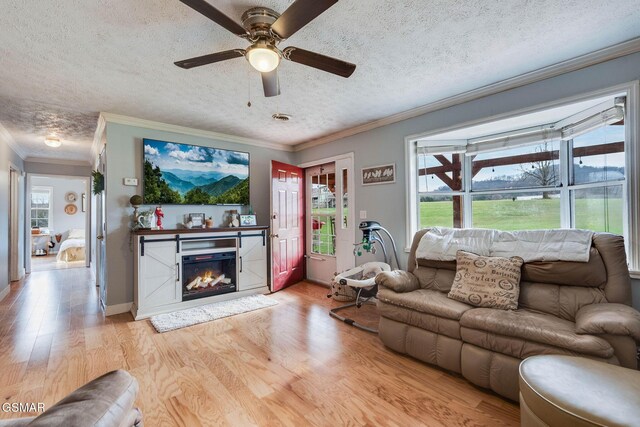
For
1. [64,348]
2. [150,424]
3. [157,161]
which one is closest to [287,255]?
[157,161]

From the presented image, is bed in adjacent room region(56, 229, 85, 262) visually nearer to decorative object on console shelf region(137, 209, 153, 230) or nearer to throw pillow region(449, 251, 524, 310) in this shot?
decorative object on console shelf region(137, 209, 153, 230)

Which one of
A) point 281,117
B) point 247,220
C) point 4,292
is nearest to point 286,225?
point 247,220

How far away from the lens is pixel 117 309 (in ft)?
11.6

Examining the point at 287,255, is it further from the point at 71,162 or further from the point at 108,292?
the point at 71,162

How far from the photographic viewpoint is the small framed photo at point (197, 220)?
409cm

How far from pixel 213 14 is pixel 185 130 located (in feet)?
9.83

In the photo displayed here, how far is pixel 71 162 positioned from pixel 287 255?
5388 millimetres

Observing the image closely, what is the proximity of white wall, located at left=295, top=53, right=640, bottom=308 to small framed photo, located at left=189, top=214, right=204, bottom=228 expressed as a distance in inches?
79.8

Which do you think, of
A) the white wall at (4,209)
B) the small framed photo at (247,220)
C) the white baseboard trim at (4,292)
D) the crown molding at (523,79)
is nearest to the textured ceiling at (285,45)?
the crown molding at (523,79)

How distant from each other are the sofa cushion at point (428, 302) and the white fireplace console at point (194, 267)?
2.29 metres

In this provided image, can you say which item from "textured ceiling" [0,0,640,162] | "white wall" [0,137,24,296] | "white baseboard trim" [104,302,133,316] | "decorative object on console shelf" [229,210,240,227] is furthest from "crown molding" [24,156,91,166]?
"white baseboard trim" [104,302,133,316]

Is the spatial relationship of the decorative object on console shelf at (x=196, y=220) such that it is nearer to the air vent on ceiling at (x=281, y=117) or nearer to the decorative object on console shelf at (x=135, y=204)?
the decorative object on console shelf at (x=135, y=204)

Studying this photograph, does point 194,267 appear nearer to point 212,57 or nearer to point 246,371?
point 246,371

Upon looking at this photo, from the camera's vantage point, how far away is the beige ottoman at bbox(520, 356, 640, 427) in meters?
1.14
